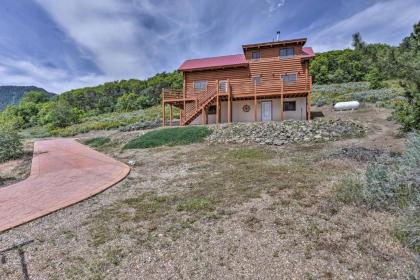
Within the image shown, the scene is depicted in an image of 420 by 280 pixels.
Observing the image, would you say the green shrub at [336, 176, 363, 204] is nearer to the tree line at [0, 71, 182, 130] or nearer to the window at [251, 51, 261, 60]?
the window at [251, 51, 261, 60]

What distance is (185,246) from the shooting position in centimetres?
379

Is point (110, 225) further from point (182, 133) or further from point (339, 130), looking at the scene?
point (339, 130)

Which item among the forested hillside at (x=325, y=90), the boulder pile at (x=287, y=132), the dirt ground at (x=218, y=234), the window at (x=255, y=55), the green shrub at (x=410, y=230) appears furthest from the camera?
the window at (x=255, y=55)

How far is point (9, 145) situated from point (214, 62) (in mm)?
15894

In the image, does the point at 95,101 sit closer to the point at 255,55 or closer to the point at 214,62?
the point at 214,62

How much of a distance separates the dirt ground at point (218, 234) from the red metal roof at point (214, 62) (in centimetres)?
1499

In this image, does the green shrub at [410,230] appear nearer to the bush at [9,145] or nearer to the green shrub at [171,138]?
the green shrub at [171,138]

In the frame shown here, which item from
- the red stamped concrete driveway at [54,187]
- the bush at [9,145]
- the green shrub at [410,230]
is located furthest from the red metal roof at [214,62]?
the green shrub at [410,230]

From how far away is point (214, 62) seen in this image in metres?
21.9

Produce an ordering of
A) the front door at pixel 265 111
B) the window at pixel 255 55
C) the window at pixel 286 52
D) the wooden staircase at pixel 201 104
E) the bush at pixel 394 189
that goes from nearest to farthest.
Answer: the bush at pixel 394 189 < the wooden staircase at pixel 201 104 < the front door at pixel 265 111 < the window at pixel 286 52 < the window at pixel 255 55

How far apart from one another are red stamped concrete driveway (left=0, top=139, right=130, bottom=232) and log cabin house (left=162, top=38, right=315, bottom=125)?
9819 millimetres

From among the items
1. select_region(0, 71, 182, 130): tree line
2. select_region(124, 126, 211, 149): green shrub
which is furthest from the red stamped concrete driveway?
select_region(0, 71, 182, 130): tree line

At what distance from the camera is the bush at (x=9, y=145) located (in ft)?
40.2

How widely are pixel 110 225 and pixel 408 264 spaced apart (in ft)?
15.2
